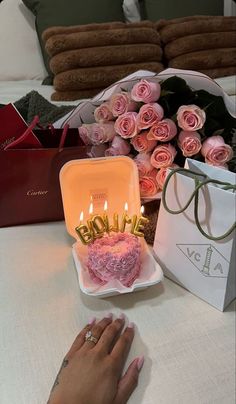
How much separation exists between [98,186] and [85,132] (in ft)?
0.52

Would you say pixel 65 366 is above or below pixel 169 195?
below

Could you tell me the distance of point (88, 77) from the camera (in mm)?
2012

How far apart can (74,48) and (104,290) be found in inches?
59.1

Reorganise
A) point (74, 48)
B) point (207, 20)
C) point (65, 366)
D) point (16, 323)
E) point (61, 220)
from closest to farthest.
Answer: point (65, 366)
point (16, 323)
point (61, 220)
point (74, 48)
point (207, 20)

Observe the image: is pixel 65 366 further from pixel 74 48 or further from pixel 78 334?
pixel 74 48

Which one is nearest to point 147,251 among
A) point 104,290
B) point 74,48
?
point 104,290

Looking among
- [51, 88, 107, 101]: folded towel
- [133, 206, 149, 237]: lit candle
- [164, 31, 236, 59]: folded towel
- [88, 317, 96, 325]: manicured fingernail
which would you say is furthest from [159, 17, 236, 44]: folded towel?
[88, 317, 96, 325]: manicured fingernail

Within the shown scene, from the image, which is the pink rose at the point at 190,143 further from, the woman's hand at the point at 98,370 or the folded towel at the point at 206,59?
the folded towel at the point at 206,59

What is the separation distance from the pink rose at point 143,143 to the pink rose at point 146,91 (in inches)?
3.3

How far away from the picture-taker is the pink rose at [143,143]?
1.03 meters

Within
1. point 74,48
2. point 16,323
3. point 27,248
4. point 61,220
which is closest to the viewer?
point 16,323

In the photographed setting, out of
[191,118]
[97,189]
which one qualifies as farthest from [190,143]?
[97,189]

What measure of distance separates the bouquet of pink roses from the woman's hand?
40 centimetres

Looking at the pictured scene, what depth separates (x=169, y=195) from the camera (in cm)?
87
